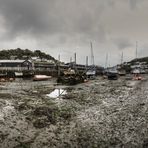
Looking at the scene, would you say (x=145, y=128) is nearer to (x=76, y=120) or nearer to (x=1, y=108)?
(x=76, y=120)

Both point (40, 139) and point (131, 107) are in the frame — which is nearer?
point (40, 139)

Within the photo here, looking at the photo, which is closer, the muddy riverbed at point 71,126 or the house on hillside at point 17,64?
the muddy riverbed at point 71,126

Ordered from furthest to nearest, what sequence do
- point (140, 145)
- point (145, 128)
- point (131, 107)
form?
1. point (131, 107)
2. point (145, 128)
3. point (140, 145)

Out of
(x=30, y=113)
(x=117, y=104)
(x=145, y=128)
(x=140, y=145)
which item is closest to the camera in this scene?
(x=140, y=145)

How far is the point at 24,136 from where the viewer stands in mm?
17406

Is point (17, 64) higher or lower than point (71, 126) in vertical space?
higher

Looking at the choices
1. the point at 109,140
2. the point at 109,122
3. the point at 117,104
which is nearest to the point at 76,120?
the point at 109,122

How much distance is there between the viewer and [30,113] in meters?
22.0

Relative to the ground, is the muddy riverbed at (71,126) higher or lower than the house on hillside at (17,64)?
lower

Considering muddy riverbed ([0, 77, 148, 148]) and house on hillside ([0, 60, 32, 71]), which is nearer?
muddy riverbed ([0, 77, 148, 148])

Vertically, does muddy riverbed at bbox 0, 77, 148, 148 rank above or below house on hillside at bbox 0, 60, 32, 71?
below

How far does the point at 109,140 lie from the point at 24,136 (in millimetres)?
4626

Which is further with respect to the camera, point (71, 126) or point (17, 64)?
point (17, 64)

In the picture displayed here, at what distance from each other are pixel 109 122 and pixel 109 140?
3.35 meters
